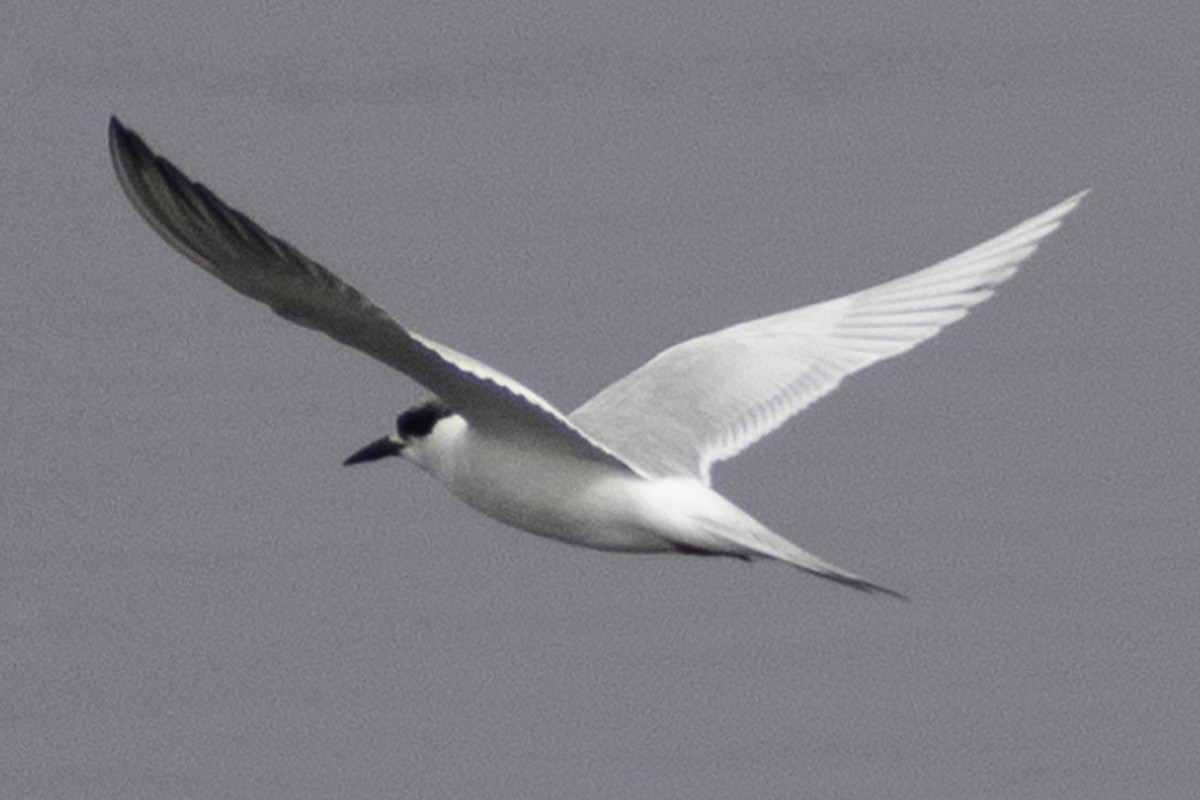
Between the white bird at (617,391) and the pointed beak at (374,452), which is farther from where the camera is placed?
the pointed beak at (374,452)

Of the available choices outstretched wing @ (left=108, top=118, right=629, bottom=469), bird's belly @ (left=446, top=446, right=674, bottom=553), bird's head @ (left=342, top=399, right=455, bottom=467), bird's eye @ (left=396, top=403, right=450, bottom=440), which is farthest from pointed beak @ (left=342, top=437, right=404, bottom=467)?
outstretched wing @ (left=108, top=118, right=629, bottom=469)

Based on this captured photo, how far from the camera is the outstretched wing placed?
7.21 metres

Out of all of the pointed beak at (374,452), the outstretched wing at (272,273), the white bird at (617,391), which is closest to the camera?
the outstretched wing at (272,273)

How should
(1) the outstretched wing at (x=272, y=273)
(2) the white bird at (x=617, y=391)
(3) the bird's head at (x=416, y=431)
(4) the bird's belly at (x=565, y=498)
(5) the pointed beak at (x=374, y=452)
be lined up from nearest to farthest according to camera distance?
(1) the outstretched wing at (x=272, y=273) < (2) the white bird at (x=617, y=391) < (4) the bird's belly at (x=565, y=498) < (3) the bird's head at (x=416, y=431) < (5) the pointed beak at (x=374, y=452)

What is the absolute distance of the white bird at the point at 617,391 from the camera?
24.2 ft

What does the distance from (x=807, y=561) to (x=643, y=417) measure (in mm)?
1505

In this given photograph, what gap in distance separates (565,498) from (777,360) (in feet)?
4.73

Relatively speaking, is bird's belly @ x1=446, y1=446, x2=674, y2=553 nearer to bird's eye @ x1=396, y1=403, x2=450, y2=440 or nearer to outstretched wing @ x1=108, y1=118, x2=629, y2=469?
outstretched wing @ x1=108, y1=118, x2=629, y2=469

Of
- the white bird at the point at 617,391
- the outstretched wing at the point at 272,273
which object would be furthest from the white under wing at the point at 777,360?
the outstretched wing at the point at 272,273

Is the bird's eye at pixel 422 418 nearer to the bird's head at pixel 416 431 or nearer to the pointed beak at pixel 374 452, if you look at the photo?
the bird's head at pixel 416 431

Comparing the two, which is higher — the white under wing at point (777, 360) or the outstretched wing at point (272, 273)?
the white under wing at point (777, 360)

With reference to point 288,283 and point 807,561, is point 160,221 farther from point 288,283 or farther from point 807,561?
point 807,561

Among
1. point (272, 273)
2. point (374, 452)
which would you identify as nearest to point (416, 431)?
point (374, 452)

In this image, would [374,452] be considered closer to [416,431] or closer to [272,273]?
[416,431]
